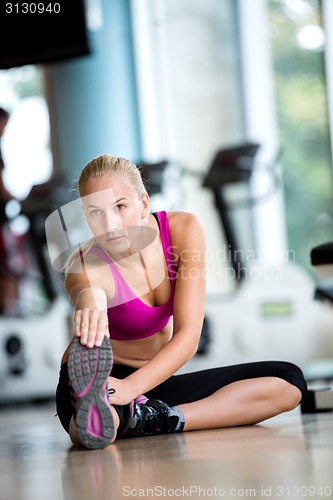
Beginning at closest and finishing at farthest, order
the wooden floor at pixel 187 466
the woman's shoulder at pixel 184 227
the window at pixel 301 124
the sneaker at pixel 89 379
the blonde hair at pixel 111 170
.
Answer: the wooden floor at pixel 187 466
the sneaker at pixel 89 379
the blonde hair at pixel 111 170
the woman's shoulder at pixel 184 227
the window at pixel 301 124

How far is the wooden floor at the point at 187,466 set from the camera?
3.64 ft

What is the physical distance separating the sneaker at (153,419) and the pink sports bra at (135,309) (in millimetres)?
168

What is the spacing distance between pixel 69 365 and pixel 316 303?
106 inches

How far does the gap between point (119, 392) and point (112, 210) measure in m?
0.38

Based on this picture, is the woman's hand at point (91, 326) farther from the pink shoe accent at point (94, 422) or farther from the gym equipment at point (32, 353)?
the gym equipment at point (32, 353)

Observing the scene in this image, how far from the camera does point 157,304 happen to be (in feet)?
6.44

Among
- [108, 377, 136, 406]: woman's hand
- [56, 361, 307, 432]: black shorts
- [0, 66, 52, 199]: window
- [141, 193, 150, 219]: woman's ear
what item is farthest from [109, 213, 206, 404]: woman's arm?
[0, 66, 52, 199]: window

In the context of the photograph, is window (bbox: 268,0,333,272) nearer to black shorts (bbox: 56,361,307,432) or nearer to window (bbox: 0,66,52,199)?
window (bbox: 0,66,52,199)

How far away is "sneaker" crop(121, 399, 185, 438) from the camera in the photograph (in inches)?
72.6

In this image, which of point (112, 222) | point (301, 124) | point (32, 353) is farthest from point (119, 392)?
point (301, 124)

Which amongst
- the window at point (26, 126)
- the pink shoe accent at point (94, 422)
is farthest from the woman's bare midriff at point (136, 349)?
the window at point (26, 126)

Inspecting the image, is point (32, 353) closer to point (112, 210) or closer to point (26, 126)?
point (26, 126)

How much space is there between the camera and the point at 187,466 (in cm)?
133

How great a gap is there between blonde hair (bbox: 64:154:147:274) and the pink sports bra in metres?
0.05
